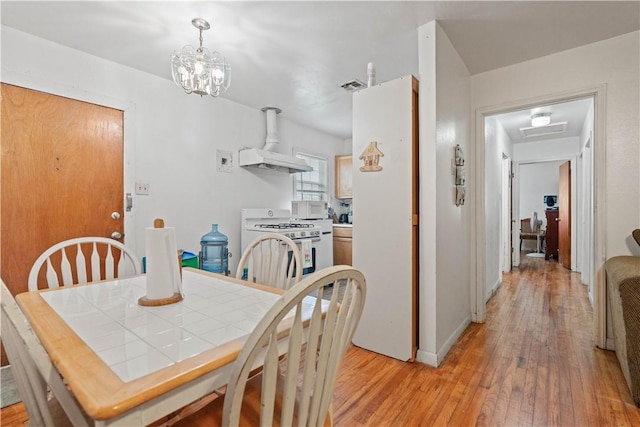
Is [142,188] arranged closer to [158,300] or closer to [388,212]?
[158,300]

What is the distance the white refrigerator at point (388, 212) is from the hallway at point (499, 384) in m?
0.22

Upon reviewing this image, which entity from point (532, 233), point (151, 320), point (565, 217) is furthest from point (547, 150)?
point (151, 320)

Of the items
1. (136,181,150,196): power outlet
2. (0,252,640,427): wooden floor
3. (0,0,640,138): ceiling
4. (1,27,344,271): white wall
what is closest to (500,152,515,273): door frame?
(0,252,640,427): wooden floor

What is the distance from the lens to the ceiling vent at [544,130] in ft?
14.4

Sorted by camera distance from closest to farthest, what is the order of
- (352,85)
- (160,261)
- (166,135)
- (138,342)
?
(138,342)
(160,261)
(166,135)
(352,85)

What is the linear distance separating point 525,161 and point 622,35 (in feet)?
11.9

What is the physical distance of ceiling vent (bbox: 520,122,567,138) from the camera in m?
4.38

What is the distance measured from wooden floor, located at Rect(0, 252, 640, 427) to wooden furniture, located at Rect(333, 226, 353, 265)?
6.56 feet

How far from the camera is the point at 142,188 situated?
2.74m

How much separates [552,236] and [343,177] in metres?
4.79

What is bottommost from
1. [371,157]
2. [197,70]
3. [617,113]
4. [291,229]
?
[291,229]

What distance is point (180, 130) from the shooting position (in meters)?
3.03

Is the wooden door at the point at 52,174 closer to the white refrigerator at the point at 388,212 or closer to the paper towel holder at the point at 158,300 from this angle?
the paper towel holder at the point at 158,300

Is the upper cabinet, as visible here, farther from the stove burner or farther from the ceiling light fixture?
the ceiling light fixture
